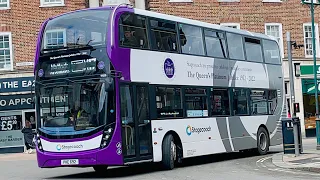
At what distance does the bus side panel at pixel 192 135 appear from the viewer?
16906 mm

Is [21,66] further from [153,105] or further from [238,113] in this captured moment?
[153,105]

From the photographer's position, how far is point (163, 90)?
56.8ft

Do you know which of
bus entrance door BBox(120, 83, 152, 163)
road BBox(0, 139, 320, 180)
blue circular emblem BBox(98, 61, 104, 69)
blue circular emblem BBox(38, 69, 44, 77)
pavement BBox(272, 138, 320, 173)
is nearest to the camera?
road BBox(0, 139, 320, 180)

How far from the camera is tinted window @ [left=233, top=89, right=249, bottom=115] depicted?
69.1ft

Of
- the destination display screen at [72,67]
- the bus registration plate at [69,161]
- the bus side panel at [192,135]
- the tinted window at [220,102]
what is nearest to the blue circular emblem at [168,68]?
the bus side panel at [192,135]

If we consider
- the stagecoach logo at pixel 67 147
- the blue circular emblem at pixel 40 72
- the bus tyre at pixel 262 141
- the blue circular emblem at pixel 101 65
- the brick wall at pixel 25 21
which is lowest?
the bus tyre at pixel 262 141

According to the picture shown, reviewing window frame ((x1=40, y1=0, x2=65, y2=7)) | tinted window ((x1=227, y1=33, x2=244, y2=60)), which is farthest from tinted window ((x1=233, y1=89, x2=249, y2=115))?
window frame ((x1=40, y1=0, x2=65, y2=7))

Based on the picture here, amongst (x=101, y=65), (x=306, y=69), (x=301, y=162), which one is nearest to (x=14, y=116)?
(x=306, y=69)

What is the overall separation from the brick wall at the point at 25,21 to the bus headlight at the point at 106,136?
59.4 feet

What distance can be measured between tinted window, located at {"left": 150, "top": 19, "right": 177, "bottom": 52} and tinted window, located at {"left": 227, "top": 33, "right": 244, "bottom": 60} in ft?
11.5

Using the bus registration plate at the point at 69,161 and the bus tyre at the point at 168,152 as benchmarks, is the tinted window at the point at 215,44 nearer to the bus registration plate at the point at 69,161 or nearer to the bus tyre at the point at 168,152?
the bus tyre at the point at 168,152

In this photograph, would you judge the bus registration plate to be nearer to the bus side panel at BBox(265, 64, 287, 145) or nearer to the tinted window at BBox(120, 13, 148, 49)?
the tinted window at BBox(120, 13, 148, 49)

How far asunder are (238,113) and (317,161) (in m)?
4.37

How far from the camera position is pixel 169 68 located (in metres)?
17.7
